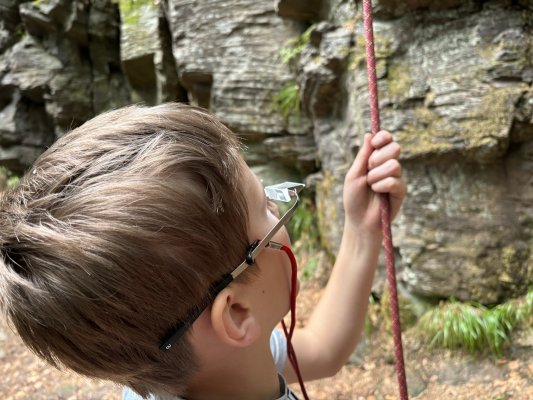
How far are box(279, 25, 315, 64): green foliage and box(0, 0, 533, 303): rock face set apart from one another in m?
0.02

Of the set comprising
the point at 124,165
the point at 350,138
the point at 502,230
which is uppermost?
the point at 124,165

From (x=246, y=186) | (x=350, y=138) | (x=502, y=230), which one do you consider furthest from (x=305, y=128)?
(x=246, y=186)

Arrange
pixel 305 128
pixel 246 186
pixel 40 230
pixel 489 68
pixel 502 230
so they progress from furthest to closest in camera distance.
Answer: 1. pixel 305 128
2. pixel 502 230
3. pixel 489 68
4. pixel 246 186
5. pixel 40 230

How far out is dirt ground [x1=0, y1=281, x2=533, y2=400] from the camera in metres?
3.22

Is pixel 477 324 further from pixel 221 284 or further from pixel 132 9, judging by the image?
pixel 132 9

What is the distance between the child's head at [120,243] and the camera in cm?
89

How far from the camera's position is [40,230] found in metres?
0.89

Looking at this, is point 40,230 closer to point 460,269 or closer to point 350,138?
point 460,269

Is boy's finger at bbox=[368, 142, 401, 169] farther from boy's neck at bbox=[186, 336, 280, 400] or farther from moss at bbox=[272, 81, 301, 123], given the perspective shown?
moss at bbox=[272, 81, 301, 123]

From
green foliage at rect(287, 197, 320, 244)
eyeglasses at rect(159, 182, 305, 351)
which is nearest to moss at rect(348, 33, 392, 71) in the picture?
green foliage at rect(287, 197, 320, 244)

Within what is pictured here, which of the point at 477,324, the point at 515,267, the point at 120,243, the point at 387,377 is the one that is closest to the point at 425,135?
the point at 515,267

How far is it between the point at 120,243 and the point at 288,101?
4.92 meters

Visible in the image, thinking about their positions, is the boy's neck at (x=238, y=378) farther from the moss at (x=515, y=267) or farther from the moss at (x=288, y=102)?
the moss at (x=288, y=102)

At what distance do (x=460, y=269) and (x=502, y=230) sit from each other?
Result: 0.46 meters
